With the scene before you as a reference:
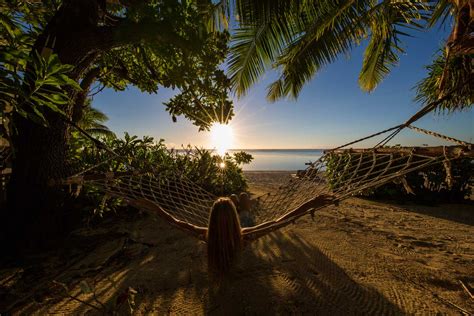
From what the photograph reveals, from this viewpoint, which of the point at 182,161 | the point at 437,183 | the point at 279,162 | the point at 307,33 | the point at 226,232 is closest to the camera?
the point at 226,232

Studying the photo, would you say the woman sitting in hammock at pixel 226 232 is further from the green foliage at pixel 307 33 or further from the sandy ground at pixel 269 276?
the green foliage at pixel 307 33

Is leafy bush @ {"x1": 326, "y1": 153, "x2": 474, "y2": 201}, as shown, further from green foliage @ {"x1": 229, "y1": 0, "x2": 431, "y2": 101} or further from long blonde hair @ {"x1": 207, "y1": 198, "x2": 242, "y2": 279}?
long blonde hair @ {"x1": 207, "y1": 198, "x2": 242, "y2": 279}

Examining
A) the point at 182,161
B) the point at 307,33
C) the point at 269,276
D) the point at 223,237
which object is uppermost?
the point at 307,33

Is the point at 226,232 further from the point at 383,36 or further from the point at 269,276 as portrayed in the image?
the point at 383,36

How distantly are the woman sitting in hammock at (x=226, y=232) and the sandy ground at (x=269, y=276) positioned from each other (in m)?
0.28

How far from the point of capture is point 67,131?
2273 mm

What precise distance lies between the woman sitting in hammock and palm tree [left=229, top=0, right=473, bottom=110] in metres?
1.85

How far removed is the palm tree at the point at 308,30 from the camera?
2328mm

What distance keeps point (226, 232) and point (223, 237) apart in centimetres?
4

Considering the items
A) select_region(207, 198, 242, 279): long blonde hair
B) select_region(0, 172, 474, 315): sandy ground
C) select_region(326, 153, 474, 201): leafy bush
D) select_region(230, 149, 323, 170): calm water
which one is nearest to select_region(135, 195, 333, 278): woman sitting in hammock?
select_region(207, 198, 242, 279): long blonde hair

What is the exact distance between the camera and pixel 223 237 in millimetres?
1320

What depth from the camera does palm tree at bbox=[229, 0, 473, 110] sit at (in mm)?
2328

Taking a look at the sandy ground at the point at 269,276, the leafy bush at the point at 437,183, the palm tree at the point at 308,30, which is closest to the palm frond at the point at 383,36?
the palm tree at the point at 308,30

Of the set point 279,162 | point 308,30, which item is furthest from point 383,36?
point 279,162
